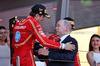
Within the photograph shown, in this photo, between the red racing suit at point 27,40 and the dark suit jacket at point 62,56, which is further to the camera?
the red racing suit at point 27,40

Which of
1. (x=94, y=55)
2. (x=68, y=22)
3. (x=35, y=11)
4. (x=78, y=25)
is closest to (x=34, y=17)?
(x=35, y=11)

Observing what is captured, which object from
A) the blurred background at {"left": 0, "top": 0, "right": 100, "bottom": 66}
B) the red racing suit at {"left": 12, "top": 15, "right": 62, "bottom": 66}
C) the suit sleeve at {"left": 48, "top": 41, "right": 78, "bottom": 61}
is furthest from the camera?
the blurred background at {"left": 0, "top": 0, "right": 100, "bottom": 66}

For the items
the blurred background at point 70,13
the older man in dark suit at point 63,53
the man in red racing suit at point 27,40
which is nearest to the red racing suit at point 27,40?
the man in red racing suit at point 27,40

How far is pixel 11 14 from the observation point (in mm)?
4137

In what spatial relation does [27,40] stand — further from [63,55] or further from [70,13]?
[70,13]

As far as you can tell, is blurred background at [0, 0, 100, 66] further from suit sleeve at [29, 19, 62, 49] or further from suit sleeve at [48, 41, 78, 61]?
suit sleeve at [48, 41, 78, 61]

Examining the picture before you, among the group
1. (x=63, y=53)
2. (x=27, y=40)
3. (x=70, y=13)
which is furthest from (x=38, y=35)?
(x=70, y=13)

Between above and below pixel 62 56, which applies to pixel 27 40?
above

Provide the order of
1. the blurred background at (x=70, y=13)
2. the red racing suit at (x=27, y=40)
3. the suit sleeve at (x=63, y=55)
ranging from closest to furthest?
the suit sleeve at (x=63, y=55) < the red racing suit at (x=27, y=40) < the blurred background at (x=70, y=13)

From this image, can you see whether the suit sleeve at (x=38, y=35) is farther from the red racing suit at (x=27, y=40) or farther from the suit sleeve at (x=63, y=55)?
the suit sleeve at (x=63, y=55)

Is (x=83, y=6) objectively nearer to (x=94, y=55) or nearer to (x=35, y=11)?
(x=94, y=55)

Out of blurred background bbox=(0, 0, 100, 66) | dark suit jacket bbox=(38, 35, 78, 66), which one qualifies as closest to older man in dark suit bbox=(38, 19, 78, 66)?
dark suit jacket bbox=(38, 35, 78, 66)

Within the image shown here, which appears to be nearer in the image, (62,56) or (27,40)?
(62,56)

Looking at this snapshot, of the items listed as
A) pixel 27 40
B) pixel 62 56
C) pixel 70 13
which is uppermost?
pixel 70 13
